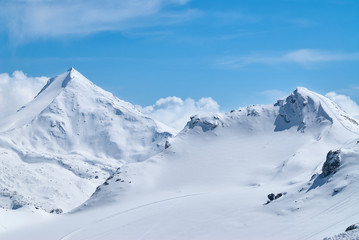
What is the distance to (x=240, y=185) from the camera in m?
141

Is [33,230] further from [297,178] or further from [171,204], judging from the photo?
[297,178]

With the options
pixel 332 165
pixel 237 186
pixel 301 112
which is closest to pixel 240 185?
pixel 237 186

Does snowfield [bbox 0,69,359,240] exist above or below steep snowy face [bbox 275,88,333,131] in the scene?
below

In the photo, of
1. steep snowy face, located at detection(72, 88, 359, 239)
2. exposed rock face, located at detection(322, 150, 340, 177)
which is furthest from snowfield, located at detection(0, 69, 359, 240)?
steep snowy face, located at detection(72, 88, 359, 239)

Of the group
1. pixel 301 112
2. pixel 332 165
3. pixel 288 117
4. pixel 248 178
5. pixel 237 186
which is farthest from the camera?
pixel 288 117

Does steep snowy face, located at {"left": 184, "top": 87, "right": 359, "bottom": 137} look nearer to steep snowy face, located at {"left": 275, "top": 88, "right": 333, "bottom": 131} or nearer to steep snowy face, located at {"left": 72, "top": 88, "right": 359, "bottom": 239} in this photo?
steep snowy face, located at {"left": 275, "top": 88, "right": 333, "bottom": 131}

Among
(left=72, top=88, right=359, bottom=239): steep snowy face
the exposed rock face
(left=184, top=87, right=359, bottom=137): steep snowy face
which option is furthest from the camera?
(left=184, top=87, right=359, bottom=137): steep snowy face

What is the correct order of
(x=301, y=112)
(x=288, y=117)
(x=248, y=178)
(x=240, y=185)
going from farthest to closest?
1. (x=288, y=117)
2. (x=301, y=112)
3. (x=248, y=178)
4. (x=240, y=185)

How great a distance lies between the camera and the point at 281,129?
173500mm

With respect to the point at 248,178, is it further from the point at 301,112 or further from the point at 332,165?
the point at 332,165

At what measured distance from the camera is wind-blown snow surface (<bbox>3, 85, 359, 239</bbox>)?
294 feet

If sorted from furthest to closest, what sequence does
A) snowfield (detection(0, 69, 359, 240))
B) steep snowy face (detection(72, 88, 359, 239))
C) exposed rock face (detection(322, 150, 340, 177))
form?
exposed rock face (detection(322, 150, 340, 177)) < steep snowy face (detection(72, 88, 359, 239)) < snowfield (detection(0, 69, 359, 240))

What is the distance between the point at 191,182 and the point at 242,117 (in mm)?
42249

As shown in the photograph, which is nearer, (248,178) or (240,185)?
(240,185)
